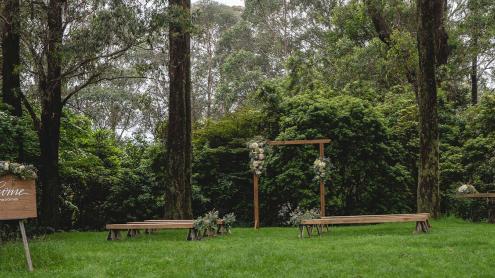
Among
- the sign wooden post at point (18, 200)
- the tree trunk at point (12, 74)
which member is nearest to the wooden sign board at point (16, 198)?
the sign wooden post at point (18, 200)

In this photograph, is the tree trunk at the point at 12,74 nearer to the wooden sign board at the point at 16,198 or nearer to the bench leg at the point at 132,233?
the bench leg at the point at 132,233

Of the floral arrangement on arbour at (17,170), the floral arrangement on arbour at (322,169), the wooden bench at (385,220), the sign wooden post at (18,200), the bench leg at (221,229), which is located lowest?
the bench leg at (221,229)

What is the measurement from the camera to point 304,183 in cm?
1783

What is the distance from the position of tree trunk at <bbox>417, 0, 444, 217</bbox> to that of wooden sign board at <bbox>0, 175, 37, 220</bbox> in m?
10.8

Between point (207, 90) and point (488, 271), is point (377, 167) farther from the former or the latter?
point (207, 90)

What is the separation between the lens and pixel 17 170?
8.29 m

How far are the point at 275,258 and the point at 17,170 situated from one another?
4153 millimetres

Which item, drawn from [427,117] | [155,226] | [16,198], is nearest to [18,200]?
[16,198]

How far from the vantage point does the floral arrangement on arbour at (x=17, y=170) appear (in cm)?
813

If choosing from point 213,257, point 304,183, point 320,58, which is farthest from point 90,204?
point 320,58

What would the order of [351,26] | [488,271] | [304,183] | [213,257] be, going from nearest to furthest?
1. [488,271]
2. [213,257]
3. [304,183]
4. [351,26]

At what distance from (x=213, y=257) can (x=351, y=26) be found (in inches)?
768

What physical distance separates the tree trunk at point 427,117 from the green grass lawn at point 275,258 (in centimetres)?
413

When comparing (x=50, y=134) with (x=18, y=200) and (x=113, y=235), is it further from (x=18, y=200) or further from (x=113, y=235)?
(x=18, y=200)
